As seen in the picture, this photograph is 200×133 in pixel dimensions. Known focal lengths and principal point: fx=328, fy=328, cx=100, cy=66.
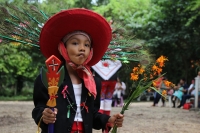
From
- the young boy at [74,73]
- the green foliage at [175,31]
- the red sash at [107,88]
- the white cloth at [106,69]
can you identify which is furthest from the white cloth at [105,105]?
the green foliage at [175,31]

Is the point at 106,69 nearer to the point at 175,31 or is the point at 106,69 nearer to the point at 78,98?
the point at 78,98

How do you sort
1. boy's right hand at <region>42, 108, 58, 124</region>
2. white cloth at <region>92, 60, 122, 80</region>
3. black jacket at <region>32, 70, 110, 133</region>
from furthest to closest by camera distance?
white cloth at <region>92, 60, 122, 80</region> < black jacket at <region>32, 70, 110, 133</region> < boy's right hand at <region>42, 108, 58, 124</region>

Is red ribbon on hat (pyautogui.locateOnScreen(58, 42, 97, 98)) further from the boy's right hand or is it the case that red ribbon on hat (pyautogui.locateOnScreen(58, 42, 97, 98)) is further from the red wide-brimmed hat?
the boy's right hand

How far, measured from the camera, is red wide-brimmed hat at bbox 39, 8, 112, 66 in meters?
2.53

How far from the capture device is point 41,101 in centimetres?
248

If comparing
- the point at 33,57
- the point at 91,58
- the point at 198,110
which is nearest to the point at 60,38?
the point at 91,58

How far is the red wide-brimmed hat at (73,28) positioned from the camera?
2.53 metres

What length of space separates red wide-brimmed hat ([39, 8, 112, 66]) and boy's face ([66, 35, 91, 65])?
0.26 feet

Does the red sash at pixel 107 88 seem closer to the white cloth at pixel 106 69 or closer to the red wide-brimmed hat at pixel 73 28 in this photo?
the white cloth at pixel 106 69

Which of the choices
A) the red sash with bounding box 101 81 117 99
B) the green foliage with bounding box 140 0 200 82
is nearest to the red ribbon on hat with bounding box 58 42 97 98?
the red sash with bounding box 101 81 117 99

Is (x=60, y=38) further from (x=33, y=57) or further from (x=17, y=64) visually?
(x=17, y=64)

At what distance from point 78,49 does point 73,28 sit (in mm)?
184

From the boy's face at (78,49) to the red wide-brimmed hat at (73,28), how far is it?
80mm

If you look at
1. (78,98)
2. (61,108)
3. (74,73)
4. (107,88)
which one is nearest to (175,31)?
(107,88)
